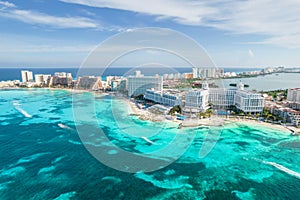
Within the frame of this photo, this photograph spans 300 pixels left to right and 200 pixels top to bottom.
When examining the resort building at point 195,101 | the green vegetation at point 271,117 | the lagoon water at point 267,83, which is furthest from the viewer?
the lagoon water at point 267,83

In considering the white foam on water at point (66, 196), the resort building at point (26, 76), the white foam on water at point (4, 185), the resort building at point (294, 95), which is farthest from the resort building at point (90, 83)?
the white foam on water at point (66, 196)

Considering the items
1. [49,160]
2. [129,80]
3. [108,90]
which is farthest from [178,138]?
[108,90]

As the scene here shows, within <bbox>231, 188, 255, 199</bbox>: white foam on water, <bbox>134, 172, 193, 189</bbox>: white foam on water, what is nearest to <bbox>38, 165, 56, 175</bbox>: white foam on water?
<bbox>134, 172, 193, 189</bbox>: white foam on water

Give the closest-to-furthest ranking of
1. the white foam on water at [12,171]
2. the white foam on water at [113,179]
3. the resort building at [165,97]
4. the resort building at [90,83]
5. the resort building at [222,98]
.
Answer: the white foam on water at [113,179], the white foam on water at [12,171], the resort building at [222,98], the resort building at [165,97], the resort building at [90,83]

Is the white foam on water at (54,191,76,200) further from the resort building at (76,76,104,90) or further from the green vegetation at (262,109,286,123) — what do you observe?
the resort building at (76,76,104,90)

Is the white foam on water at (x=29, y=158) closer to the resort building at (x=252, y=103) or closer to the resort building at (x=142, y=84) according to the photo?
the resort building at (x=252, y=103)

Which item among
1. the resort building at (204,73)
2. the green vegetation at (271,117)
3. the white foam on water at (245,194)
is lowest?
the white foam on water at (245,194)
